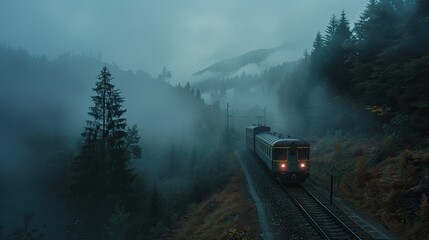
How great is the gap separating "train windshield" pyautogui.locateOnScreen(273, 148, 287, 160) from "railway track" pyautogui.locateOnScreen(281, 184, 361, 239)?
2505mm

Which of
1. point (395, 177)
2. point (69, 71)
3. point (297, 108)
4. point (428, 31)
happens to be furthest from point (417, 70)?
point (69, 71)

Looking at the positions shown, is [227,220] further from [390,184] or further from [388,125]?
[388,125]

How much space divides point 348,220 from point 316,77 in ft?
123

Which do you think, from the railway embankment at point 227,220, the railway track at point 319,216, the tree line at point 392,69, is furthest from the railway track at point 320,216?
the tree line at point 392,69

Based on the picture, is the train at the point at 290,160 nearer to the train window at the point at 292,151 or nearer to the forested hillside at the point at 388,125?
the train window at the point at 292,151

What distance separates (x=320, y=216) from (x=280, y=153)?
27.5ft

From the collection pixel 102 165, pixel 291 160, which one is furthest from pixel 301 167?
pixel 102 165

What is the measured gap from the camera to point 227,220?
18.2 metres

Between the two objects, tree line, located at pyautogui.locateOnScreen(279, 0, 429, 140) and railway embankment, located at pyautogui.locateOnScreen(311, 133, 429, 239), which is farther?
tree line, located at pyautogui.locateOnScreen(279, 0, 429, 140)

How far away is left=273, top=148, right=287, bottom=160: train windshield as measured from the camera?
25656mm

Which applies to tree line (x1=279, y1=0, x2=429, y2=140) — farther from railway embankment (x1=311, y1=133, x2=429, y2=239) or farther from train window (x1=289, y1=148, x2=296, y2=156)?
train window (x1=289, y1=148, x2=296, y2=156)

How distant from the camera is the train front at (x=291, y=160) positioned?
2528 cm

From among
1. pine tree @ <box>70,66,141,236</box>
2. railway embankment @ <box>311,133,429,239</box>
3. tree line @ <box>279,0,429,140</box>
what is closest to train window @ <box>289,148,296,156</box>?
railway embankment @ <box>311,133,429,239</box>

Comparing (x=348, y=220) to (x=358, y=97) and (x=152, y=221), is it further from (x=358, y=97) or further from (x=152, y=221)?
(x=152, y=221)
